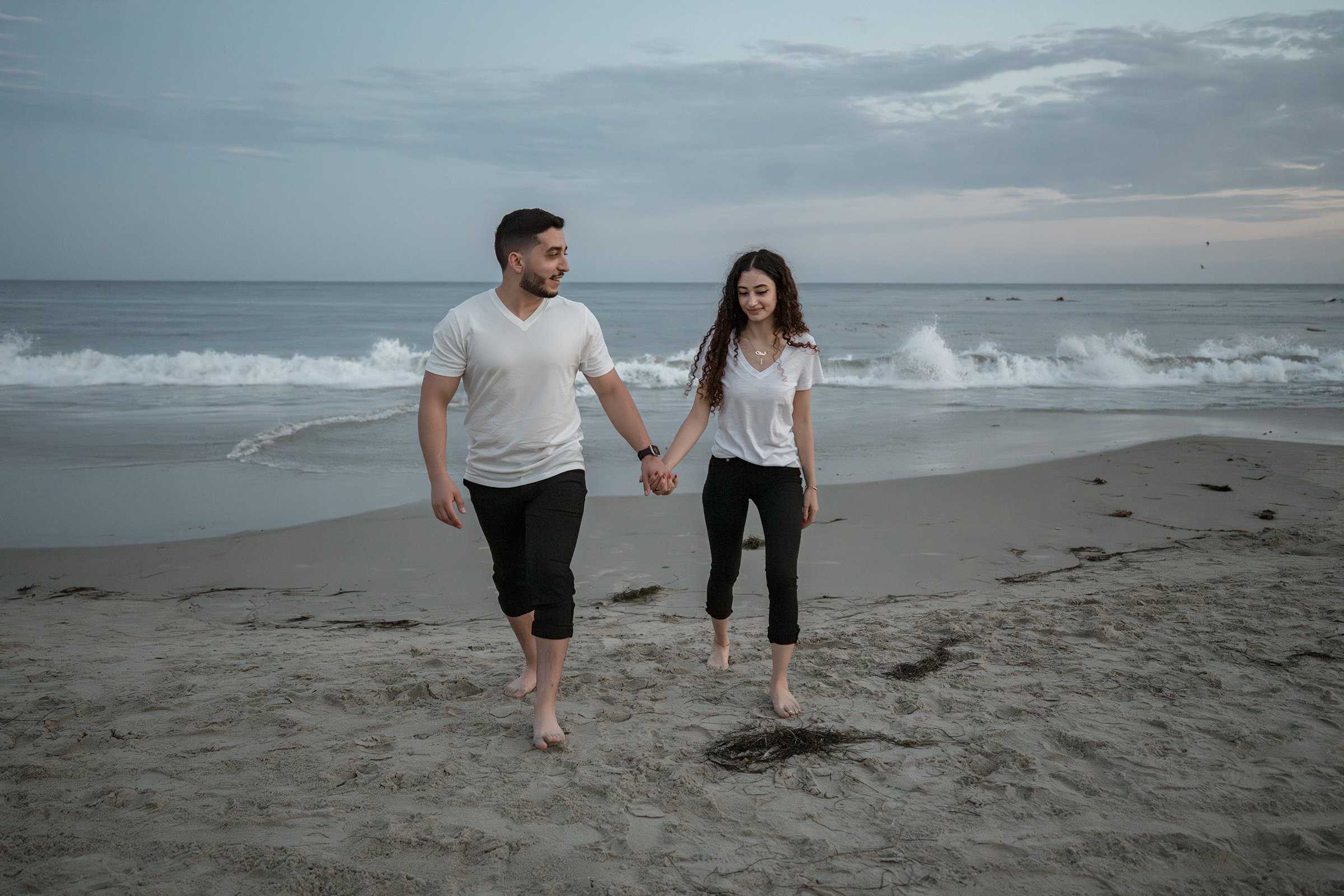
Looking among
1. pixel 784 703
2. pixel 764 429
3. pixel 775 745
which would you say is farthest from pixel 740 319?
pixel 775 745

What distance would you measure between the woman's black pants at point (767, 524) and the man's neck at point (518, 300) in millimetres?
1041

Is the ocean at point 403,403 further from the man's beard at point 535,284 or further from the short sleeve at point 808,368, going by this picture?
the man's beard at point 535,284

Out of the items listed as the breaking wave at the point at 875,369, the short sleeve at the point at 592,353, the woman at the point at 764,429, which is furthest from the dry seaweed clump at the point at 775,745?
the breaking wave at the point at 875,369

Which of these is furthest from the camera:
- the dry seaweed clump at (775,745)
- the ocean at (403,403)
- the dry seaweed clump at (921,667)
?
the ocean at (403,403)

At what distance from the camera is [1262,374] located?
64.3ft

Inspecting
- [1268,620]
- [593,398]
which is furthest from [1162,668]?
[593,398]

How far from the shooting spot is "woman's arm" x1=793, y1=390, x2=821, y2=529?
381cm

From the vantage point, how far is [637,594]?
5.57 meters

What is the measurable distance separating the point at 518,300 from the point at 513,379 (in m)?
0.32

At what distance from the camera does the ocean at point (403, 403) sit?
8.41m

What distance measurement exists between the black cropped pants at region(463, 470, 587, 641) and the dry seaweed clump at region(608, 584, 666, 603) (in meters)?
1.94

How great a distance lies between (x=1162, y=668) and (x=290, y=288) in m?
93.8

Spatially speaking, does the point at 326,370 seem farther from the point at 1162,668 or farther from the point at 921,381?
the point at 1162,668

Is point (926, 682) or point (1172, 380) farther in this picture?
point (1172, 380)
